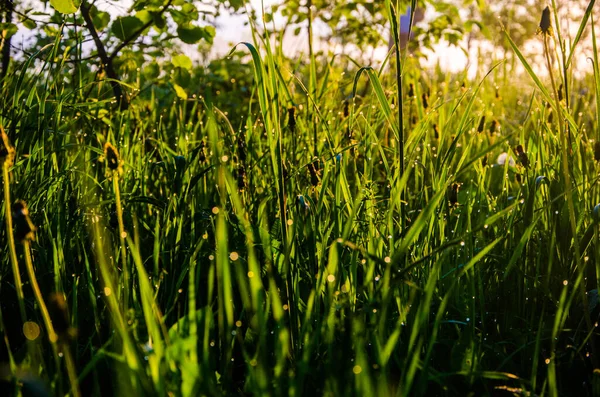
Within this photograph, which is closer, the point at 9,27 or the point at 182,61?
the point at 9,27

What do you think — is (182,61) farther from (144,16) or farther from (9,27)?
(9,27)

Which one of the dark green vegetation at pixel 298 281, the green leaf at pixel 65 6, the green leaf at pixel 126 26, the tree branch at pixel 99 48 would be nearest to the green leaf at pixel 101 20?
the tree branch at pixel 99 48

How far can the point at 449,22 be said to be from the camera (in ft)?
12.3

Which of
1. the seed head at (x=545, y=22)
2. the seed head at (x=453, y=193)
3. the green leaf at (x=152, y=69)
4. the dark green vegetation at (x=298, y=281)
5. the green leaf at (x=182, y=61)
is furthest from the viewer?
the green leaf at (x=152, y=69)

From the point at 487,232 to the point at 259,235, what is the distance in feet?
2.35

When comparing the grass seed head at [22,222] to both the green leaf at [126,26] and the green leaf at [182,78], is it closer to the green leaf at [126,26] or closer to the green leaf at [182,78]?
the green leaf at [126,26]

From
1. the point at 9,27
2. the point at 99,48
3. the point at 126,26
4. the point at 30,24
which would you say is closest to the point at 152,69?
the point at 99,48

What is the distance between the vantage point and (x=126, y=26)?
2547 millimetres

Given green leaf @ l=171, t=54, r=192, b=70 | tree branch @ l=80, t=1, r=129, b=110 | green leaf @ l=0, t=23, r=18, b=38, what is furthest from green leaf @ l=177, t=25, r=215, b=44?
green leaf @ l=0, t=23, r=18, b=38

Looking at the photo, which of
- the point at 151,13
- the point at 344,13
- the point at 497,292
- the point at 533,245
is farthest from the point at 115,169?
the point at 344,13

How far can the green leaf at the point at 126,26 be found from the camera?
2533 millimetres

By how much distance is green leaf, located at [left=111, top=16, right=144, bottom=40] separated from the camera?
2533 mm

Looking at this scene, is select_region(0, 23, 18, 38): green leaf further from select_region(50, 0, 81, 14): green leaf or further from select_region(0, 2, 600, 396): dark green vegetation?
select_region(0, 2, 600, 396): dark green vegetation

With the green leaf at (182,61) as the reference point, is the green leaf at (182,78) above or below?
below
